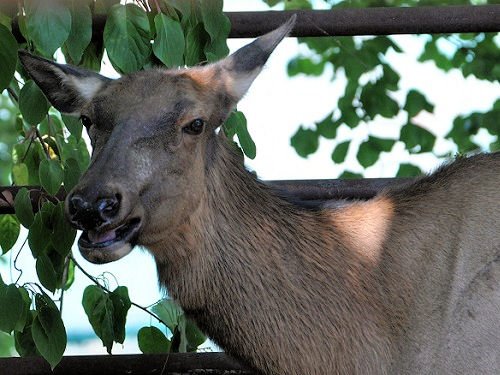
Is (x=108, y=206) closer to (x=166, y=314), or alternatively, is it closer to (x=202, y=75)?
(x=202, y=75)

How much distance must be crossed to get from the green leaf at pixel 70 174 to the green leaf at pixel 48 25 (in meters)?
0.60

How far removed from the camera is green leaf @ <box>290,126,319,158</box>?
902cm

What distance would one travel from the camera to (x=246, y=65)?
4.84 meters

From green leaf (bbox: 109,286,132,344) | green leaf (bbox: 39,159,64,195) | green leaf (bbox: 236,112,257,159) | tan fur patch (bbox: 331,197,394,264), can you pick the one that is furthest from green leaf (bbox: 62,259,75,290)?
tan fur patch (bbox: 331,197,394,264)

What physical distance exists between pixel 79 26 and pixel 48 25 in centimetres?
21

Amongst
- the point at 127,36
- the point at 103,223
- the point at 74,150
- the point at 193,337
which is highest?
the point at 127,36

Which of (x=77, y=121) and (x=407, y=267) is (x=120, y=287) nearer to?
(x=77, y=121)

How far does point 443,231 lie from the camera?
4.74 meters

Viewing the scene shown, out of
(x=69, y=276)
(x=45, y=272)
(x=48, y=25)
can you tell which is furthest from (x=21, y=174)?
(x=48, y=25)

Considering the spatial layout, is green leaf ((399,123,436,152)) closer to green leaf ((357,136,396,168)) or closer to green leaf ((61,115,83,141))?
green leaf ((357,136,396,168))

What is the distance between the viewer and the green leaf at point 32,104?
5.05 metres

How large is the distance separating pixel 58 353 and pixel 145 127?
112 cm

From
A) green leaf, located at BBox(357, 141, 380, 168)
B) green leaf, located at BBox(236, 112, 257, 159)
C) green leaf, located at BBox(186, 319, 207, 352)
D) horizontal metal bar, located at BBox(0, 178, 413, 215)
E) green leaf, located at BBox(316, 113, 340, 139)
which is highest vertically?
green leaf, located at BBox(236, 112, 257, 159)

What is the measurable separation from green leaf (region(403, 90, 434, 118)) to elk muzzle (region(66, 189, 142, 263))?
13.1 ft
